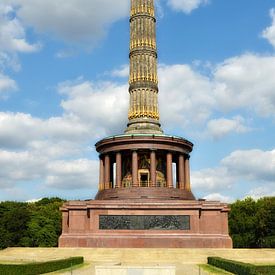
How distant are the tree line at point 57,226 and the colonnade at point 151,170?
13.6 metres

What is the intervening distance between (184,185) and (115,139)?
6.56m

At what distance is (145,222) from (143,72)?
13.6 metres

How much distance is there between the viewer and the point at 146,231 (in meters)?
29.1

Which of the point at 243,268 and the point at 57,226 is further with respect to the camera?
the point at 57,226

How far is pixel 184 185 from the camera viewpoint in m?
35.1

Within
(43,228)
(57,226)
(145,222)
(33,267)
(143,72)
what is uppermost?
(143,72)

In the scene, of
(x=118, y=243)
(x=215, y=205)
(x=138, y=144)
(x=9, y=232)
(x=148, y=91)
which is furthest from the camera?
(x=9, y=232)

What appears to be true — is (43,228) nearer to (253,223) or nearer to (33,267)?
(253,223)

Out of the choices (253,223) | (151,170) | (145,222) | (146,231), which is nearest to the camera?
(146,231)

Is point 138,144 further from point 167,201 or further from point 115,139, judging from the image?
point 167,201

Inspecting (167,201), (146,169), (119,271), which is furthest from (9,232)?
(119,271)

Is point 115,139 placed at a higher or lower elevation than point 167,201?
higher

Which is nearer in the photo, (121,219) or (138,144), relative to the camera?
(121,219)

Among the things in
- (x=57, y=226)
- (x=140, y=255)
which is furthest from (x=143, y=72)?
(x=57, y=226)
